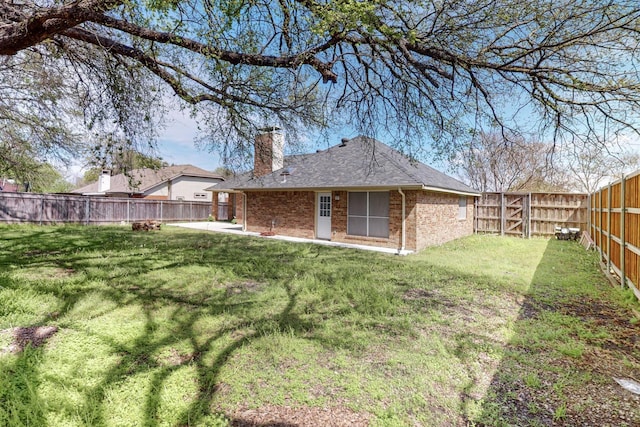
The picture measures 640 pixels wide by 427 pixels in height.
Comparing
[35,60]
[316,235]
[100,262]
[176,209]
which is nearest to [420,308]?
[100,262]

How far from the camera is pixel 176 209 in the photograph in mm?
21125

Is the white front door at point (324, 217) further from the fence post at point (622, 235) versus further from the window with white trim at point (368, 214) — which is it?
the fence post at point (622, 235)

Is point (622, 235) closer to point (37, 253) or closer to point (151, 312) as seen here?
point (151, 312)

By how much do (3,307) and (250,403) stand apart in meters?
3.90

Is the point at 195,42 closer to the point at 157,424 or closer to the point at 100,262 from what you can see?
the point at 157,424

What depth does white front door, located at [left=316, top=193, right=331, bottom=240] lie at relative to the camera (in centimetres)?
1284

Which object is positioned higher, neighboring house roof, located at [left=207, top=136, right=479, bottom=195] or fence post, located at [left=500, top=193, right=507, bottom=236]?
neighboring house roof, located at [left=207, top=136, right=479, bottom=195]

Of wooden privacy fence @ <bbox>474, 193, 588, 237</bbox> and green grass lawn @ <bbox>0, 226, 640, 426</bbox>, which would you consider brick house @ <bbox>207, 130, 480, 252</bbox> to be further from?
green grass lawn @ <bbox>0, 226, 640, 426</bbox>

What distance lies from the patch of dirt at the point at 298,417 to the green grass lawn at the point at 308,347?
0.01 m

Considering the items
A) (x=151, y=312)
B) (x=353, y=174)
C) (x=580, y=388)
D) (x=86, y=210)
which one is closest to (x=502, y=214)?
(x=353, y=174)

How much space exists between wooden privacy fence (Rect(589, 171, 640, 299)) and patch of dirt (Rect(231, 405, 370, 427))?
5.33 meters

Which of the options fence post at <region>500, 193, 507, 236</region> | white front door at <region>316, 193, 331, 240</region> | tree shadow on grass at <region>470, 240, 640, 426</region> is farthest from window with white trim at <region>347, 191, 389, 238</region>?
fence post at <region>500, 193, 507, 236</region>

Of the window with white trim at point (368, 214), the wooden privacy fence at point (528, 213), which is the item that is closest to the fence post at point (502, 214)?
the wooden privacy fence at point (528, 213)

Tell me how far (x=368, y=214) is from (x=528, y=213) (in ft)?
26.8
